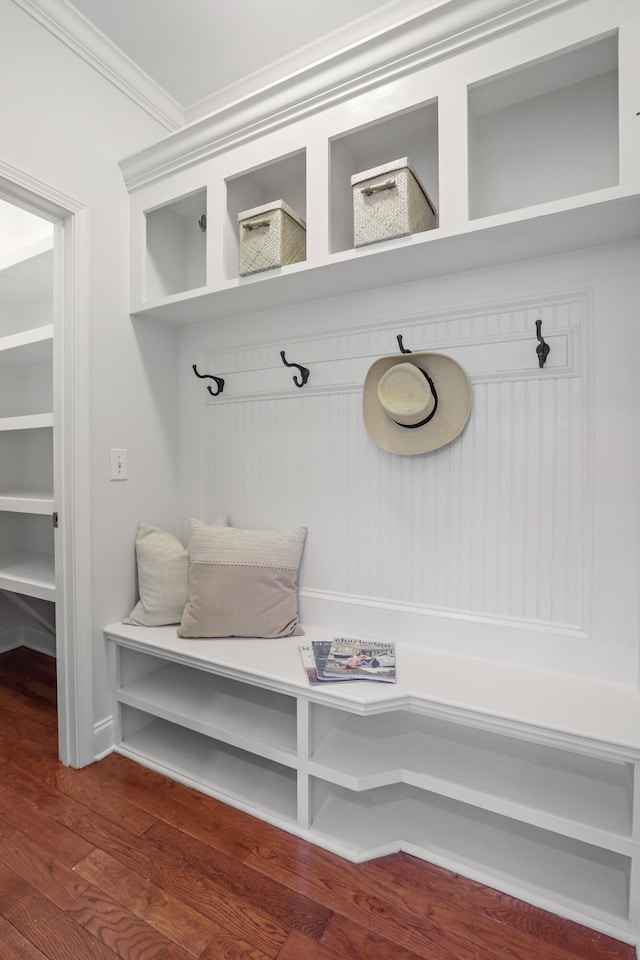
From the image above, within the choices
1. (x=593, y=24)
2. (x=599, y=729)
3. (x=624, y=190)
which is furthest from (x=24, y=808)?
(x=593, y=24)

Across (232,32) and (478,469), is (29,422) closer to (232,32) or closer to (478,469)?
(232,32)

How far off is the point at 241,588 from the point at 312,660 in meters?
0.38

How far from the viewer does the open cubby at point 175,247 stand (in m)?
1.93

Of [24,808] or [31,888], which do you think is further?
[24,808]

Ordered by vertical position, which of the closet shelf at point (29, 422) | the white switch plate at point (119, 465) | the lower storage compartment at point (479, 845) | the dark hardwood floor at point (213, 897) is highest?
the closet shelf at point (29, 422)

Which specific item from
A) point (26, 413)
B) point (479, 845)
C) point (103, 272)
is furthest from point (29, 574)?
point (479, 845)

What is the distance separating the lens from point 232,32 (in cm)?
164

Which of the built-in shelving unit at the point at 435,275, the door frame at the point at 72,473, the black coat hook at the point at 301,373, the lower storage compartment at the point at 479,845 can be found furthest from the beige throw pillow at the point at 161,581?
the lower storage compartment at the point at 479,845

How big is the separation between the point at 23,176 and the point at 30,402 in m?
1.35

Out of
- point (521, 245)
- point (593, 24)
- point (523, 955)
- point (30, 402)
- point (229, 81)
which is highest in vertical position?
point (229, 81)

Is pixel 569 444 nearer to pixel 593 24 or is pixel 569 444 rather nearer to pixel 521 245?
pixel 521 245

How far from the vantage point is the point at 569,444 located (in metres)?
1.41

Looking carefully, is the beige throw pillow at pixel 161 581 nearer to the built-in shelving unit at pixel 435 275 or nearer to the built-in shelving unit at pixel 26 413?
the built-in shelving unit at pixel 435 275

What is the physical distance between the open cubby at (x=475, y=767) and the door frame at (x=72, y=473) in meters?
0.91
